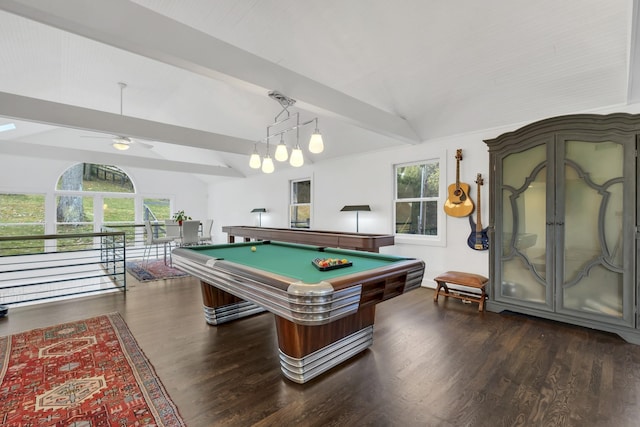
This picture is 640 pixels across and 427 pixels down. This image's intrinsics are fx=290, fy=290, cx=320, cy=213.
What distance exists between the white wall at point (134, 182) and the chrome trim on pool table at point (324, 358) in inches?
354

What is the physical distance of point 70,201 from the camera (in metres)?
8.06

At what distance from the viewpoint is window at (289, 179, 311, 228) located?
6969 mm

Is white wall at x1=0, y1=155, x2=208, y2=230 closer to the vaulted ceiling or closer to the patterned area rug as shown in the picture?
the patterned area rug

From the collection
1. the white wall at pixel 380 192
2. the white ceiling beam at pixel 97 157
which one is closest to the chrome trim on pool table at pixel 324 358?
the white wall at pixel 380 192

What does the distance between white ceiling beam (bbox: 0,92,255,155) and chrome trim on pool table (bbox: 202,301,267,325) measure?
10.5ft

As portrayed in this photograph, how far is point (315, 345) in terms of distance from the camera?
6.93ft

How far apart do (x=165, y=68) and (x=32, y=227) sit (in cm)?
654

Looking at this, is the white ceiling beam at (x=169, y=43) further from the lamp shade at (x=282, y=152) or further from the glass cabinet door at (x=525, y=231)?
the glass cabinet door at (x=525, y=231)

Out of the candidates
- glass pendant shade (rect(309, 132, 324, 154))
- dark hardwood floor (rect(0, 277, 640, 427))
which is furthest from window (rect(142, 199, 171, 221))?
glass pendant shade (rect(309, 132, 324, 154))

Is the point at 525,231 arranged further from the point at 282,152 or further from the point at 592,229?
the point at 282,152

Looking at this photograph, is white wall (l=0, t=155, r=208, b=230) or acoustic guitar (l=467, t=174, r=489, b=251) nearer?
acoustic guitar (l=467, t=174, r=489, b=251)

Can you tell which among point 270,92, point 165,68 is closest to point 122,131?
point 165,68

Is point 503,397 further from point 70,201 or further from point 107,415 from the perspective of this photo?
point 70,201

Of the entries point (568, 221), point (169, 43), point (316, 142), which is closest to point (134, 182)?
point (169, 43)
